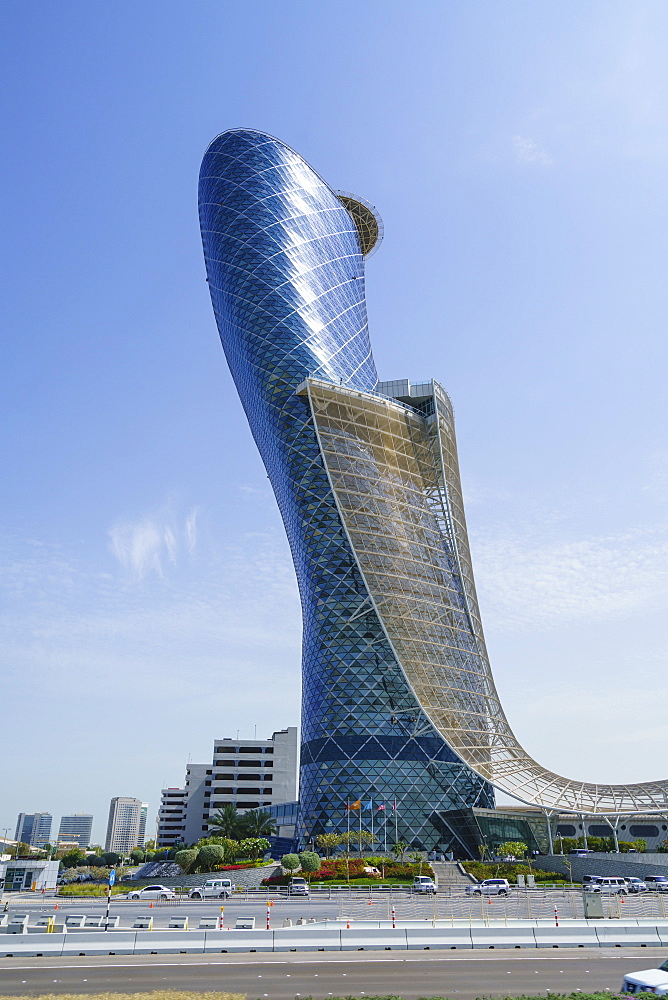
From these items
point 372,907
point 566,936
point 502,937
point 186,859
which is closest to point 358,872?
point 186,859

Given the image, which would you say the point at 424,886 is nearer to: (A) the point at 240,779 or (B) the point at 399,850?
(B) the point at 399,850

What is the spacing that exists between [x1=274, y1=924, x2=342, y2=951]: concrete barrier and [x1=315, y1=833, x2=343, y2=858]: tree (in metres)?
38.1

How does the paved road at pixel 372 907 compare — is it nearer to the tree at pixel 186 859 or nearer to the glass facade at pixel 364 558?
the tree at pixel 186 859

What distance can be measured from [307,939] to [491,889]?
78.2ft

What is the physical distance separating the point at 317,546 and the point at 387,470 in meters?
12.4

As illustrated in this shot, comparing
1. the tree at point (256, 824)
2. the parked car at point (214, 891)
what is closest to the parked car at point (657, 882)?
the parked car at point (214, 891)

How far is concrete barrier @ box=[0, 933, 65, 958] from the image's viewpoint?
2761 cm

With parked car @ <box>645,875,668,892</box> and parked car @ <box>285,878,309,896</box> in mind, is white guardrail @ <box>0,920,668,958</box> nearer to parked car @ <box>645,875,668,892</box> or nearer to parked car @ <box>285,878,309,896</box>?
parked car @ <box>285,878,309,896</box>

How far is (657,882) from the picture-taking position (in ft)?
169

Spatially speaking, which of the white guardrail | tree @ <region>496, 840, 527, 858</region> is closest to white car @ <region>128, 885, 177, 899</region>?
the white guardrail

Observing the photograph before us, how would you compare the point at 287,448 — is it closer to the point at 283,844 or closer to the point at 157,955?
the point at 283,844

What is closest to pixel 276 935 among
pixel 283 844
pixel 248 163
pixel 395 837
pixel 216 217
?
pixel 395 837

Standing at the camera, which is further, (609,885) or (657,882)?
(657,882)

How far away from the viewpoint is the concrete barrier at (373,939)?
95.2ft
